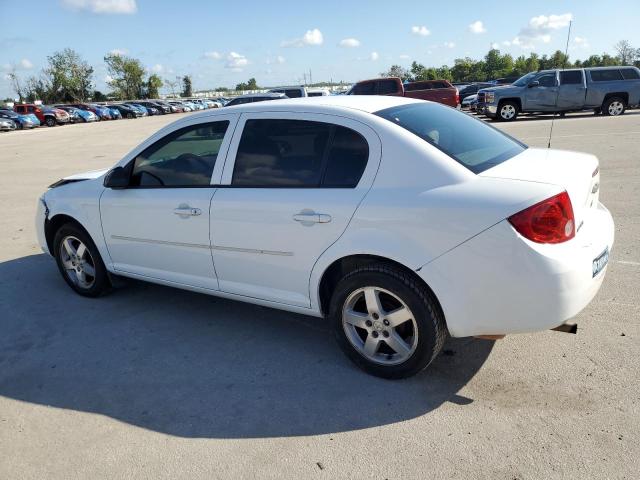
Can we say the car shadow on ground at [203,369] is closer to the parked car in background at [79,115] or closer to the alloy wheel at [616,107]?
the alloy wheel at [616,107]

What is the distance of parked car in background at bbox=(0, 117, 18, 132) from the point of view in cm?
3603

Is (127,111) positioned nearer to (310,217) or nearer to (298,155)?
(298,155)

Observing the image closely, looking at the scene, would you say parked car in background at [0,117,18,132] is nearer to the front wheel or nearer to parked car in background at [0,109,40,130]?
parked car in background at [0,109,40,130]

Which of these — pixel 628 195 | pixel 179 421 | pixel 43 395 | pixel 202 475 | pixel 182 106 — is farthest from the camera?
pixel 182 106

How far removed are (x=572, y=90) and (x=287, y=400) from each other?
19521 mm

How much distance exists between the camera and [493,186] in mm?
2758

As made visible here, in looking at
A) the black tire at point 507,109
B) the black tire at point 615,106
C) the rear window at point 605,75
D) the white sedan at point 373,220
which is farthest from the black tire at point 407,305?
the black tire at point 615,106

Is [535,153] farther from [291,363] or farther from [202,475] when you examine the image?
[202,475]

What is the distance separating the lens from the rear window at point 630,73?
18.8 m

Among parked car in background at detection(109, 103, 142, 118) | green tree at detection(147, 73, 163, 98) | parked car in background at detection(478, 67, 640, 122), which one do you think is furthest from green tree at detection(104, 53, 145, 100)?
parked car in background at detection(478, 67, 640, 122)

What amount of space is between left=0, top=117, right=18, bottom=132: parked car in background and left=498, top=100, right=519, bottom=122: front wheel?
33.4 m

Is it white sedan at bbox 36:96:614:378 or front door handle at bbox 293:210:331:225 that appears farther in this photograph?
front door handle at bbox 293:210:331:225

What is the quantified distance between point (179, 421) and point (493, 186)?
7.21 ft

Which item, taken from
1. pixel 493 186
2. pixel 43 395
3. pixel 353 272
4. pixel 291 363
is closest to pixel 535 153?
pixel 493 186
